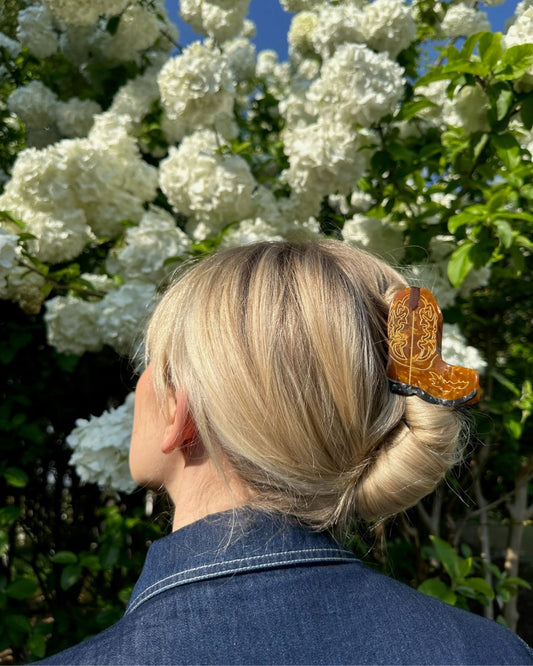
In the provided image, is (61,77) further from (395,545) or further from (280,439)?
(395,545)

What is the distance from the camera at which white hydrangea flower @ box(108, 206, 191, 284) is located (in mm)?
2115

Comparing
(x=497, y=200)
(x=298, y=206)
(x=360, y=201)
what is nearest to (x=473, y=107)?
(x=497, y=200)

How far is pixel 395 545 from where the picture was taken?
3.35m

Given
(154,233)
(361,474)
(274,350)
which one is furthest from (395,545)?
(274,350)

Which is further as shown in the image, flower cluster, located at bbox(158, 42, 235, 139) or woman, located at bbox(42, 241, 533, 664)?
flower cluster, located at bbox(158, 42, 235, 139)

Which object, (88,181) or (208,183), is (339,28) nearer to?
(208,183)

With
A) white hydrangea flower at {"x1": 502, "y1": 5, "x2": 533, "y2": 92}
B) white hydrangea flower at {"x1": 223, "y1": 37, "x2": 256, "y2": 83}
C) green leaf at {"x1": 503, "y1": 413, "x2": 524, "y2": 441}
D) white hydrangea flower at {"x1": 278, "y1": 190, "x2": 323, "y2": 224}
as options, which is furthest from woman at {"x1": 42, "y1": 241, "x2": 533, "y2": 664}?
white hydrangea flower at {"x1": 223, "y1": 37, "x2": 256, "y2": 83}

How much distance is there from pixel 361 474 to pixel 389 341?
226mm

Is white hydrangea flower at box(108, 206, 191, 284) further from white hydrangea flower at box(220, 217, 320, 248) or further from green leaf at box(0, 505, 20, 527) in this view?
green leaf at box(0, 505, 20, 527)

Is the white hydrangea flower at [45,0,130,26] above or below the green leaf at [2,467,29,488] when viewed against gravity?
above

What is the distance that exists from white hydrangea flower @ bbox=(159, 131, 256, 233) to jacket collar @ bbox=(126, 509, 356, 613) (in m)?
1.44

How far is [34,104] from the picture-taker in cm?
283

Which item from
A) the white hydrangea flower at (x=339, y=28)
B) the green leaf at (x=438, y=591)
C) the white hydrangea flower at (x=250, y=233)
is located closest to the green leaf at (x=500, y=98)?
the white hydrangea flower at (x=339, y=28)

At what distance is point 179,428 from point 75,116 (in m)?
2.29
